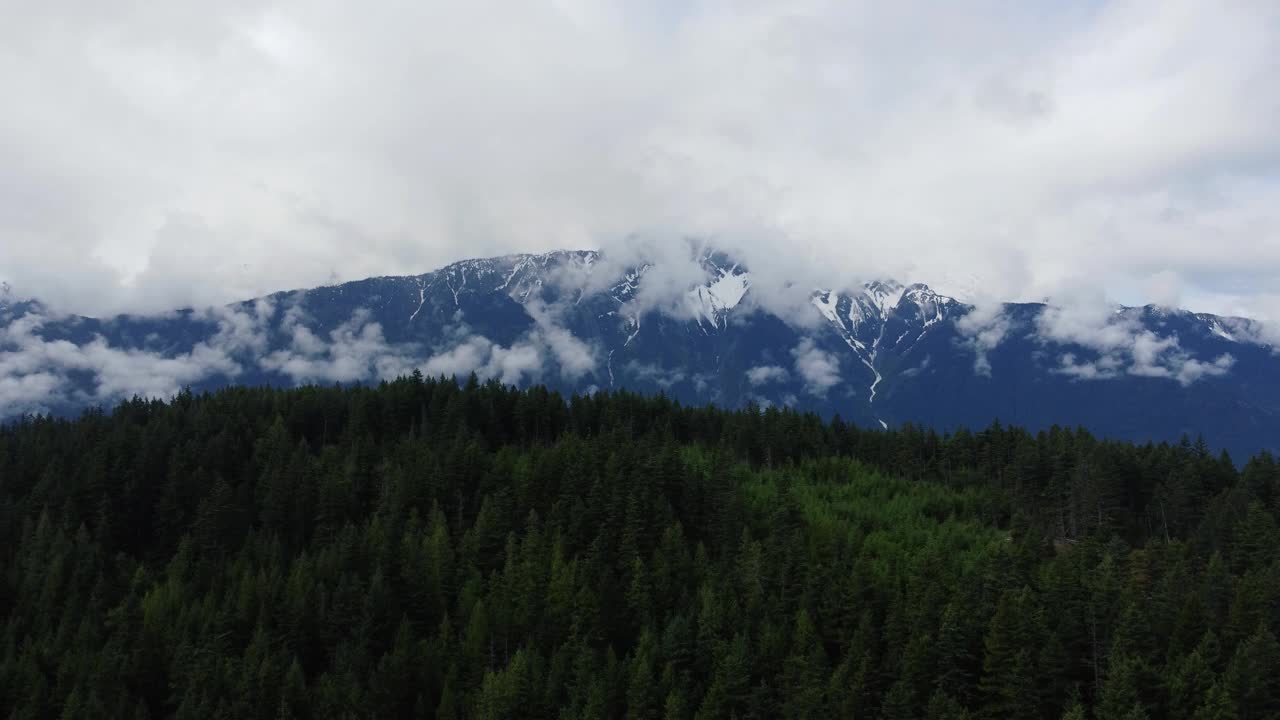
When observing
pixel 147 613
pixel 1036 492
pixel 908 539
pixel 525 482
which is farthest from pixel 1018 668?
pixel 147 613

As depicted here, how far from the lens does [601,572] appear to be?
3824 inches

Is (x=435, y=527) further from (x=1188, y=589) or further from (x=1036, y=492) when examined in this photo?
(x=1036, y=492)

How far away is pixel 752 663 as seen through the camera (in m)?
76.7

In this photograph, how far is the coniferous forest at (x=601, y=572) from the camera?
7312 centimetres

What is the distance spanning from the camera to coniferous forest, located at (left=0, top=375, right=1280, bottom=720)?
73.1m

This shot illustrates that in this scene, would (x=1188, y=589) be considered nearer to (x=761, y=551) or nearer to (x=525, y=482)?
(x=761, y=551)

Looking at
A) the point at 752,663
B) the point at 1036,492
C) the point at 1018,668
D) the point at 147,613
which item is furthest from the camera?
the point at 1036,492

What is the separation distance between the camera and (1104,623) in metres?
77.1

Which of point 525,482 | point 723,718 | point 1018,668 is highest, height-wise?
point 525,482

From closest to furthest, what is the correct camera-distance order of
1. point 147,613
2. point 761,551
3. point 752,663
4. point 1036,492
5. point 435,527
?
point 752,663 < point 147,613 < point 761,551 < point 435,527 < point 1036,492

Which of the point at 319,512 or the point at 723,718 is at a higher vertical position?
the point at 319,512

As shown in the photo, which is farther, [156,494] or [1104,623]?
[156,494]

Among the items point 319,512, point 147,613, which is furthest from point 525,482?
point 147,613

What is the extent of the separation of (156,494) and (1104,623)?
133 metres
